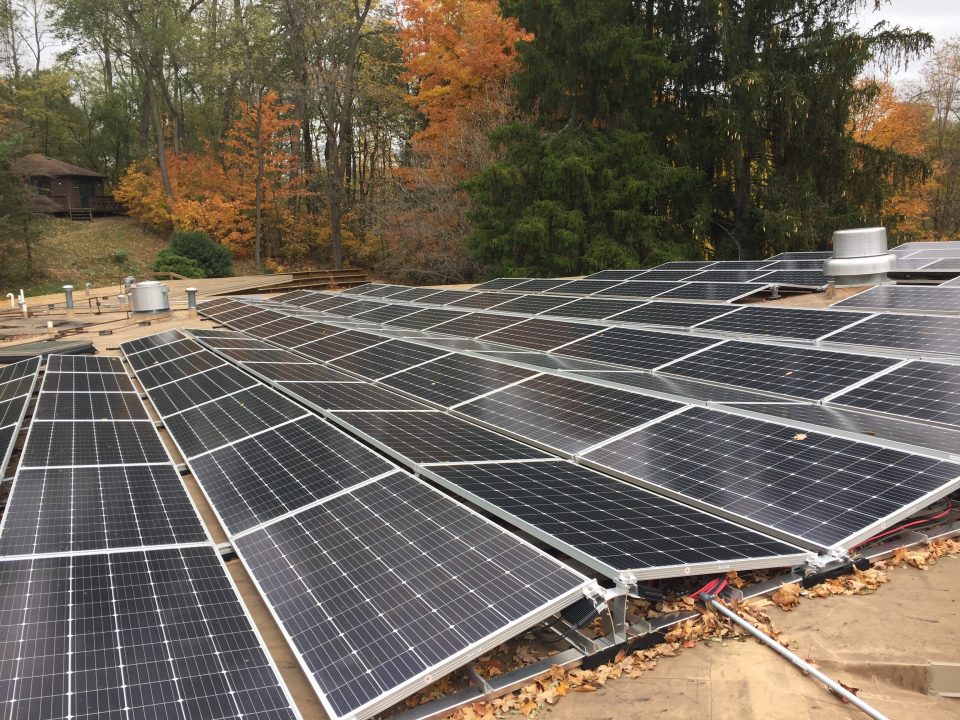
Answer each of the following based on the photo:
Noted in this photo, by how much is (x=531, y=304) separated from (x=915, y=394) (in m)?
11.7

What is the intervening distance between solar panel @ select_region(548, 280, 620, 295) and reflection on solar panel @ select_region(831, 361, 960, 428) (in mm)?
11851

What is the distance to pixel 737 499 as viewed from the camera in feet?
22.2

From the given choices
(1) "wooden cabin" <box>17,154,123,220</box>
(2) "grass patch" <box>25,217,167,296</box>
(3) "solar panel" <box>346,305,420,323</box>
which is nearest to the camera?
(3) "solar panel" <box>346,305,420,323</box>

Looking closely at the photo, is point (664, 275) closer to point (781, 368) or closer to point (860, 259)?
point (860, 259)

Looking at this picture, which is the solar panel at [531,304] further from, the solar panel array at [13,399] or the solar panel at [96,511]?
the solar panel at [96,511]

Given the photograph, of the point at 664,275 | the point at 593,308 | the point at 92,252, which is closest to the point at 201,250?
the point at 92,252

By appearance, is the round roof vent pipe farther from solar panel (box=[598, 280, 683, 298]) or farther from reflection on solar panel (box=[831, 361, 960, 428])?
reflection on solar panel (box=[831, 361, 960, 428])

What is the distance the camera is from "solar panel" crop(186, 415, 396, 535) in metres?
6.97

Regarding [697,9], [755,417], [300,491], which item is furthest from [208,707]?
[697,9]

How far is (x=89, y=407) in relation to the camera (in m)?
11.3

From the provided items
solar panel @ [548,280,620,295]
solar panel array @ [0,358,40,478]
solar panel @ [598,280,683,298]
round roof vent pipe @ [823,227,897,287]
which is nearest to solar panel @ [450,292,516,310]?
solar panel @ [548,280,620,295]

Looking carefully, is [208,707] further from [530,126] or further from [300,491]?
[530,126]

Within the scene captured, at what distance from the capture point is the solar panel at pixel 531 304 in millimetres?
19031

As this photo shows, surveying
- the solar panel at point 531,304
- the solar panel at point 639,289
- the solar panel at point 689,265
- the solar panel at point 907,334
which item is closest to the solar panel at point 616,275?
the solar panel at point 689,265
